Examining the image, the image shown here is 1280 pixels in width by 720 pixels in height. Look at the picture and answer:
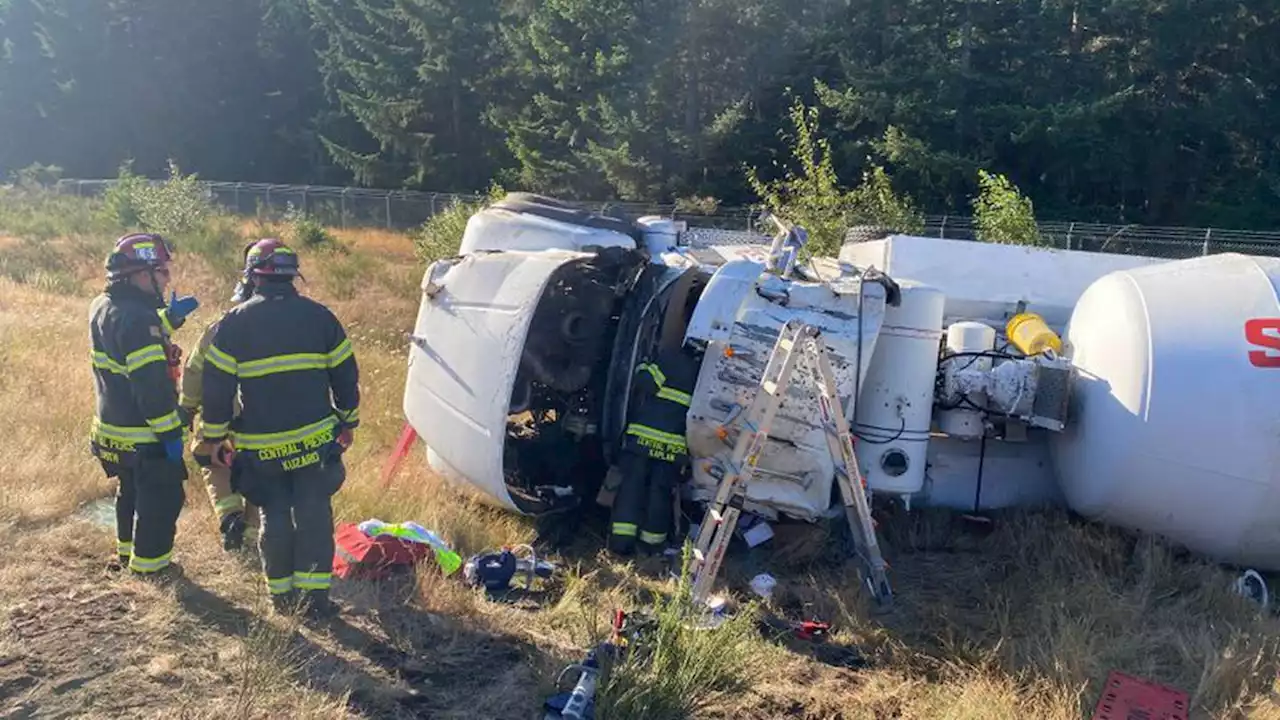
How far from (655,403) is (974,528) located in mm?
2031

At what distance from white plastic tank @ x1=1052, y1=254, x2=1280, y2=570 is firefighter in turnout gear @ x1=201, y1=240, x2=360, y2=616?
377cm

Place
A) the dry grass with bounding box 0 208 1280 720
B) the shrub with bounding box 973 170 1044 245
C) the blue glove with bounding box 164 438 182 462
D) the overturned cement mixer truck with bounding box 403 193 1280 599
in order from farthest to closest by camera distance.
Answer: the shrub with bounding box 973 170 1044 245 < the overturned cement mixer truck with bounding box 403 193 1280 599 < the blue glove with bounding box 164 438 182 462 < the dry grass with bounding box 0 208 1280 720

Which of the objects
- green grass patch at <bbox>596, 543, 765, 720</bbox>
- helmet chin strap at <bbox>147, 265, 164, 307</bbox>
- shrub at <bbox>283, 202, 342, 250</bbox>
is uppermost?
helmet chin strap at <bbox>147, 265, 164, 307</bbox>

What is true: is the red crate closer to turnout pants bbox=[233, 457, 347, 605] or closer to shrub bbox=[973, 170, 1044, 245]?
turnout pants bbox=[233, 457, 347, 605]

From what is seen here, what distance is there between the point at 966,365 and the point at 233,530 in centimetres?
403

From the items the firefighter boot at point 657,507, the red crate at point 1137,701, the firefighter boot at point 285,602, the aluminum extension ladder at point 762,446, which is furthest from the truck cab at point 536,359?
the red crate at point 1137,701

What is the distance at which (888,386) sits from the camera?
5820 mm

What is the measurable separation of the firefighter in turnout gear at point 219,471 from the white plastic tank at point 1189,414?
4339 millimetres

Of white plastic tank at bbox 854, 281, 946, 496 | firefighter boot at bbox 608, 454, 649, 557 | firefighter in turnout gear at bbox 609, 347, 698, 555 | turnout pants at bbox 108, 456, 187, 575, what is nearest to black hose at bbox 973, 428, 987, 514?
white plastic tank at bbox 854, 281, 946, 496

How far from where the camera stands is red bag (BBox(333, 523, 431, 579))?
17.5 feet

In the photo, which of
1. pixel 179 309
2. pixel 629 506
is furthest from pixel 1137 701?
pixel 179 309

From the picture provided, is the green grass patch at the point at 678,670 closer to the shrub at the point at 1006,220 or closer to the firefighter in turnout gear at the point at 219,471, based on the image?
the firefighter in turnout gear at the point at 219,471

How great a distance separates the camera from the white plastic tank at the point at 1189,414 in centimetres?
527

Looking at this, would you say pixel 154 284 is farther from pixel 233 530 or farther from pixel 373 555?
pixel 373 555
